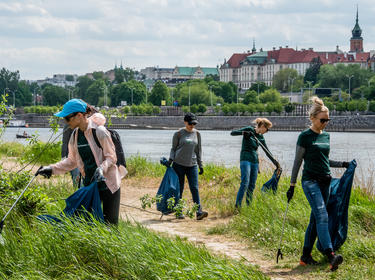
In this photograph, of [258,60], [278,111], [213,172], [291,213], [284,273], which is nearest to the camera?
[284,273]

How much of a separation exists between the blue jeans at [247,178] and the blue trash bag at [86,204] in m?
3.62

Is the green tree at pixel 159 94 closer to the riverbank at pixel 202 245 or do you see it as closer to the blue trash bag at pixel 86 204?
the riverbank at pixel 202 245

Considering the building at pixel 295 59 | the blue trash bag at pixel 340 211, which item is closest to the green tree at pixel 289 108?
the building at pixel 295 59

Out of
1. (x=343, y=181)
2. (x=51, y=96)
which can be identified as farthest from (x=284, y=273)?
(x=51, y=96)

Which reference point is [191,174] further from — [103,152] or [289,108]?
[289,108]

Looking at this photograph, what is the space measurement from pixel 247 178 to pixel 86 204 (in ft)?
12.7

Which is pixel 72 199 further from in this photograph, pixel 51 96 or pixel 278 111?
pixel 51 96

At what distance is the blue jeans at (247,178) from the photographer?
8.96m

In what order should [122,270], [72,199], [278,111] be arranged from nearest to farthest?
[122,270], [72,199], [278,111]

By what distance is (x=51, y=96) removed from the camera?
6471 inches

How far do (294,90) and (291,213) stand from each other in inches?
5809

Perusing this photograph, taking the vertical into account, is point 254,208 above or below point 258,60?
below

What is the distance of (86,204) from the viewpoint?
18.0ft

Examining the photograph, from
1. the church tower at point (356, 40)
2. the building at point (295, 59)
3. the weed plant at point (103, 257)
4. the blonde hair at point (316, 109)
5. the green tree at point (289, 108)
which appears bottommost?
the green tree at point (289, 108)
